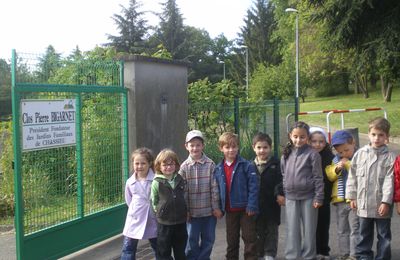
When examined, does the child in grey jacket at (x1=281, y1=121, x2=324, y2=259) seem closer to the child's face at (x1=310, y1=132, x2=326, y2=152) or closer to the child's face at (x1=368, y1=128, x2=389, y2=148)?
the child's face at (x1=310, y1=132, x2=326, y2=152)

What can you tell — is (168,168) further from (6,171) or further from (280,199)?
(6,171)

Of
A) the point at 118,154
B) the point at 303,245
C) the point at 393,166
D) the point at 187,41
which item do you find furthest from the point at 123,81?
the point at 187,41

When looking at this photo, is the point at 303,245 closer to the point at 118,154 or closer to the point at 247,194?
the point at 247,194

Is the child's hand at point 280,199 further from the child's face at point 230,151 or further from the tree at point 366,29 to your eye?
the tree at point 366,29

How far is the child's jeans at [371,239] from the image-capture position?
498cm

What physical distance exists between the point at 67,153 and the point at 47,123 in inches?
20.9

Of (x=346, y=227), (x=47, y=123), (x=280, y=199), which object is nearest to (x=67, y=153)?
(x=47, y=123)

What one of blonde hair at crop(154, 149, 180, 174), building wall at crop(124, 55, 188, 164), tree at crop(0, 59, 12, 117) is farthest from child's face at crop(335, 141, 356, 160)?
tree at crop(0, 59, 12, 117)

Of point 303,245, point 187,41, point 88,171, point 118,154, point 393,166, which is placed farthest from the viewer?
point 187,41

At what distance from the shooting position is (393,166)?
482cm

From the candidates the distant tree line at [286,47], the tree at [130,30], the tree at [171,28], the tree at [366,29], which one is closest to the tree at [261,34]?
the distant tree line at [286,47]

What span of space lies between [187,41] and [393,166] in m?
61.0

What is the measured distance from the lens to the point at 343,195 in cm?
527

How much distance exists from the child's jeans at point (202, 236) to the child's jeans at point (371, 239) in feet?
5.03
